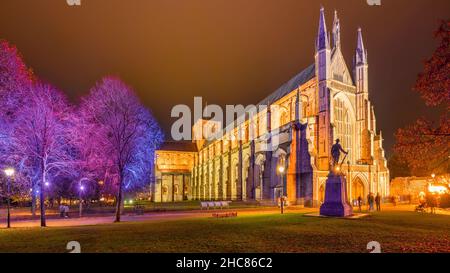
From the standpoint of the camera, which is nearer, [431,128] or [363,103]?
[431,128]

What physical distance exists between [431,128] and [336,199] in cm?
804

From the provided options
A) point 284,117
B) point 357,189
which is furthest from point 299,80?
point 357,189

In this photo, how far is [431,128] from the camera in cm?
1224

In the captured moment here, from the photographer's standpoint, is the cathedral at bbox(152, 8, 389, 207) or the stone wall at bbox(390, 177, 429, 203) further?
the stone wall at bbox(390, 177, 429, 203)

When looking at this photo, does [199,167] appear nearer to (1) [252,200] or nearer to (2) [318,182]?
(1) [252,200]

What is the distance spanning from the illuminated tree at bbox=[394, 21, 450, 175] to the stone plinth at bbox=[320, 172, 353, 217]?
22.1 feet

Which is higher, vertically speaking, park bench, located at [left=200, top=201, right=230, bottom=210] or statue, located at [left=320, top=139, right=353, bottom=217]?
statue, located at [left=320, top=139, right=353, bottom=217]

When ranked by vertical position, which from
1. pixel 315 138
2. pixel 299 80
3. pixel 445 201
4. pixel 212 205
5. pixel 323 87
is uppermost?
pixel 299 80

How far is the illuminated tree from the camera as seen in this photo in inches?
464

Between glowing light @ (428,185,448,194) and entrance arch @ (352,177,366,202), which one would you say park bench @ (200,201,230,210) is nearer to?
entrance arch @ (352,177,366,202)

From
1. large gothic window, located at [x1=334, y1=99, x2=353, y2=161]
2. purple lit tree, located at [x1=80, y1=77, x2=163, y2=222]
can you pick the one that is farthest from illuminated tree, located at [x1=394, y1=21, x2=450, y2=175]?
large gothic window, located at [x1=334, y1=99, x2=353, y2=161]

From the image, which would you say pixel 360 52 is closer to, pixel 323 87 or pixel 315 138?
pixel 323 87

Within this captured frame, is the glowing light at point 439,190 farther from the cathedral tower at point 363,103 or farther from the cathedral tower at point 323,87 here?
the cathedral tower at point 323,87
